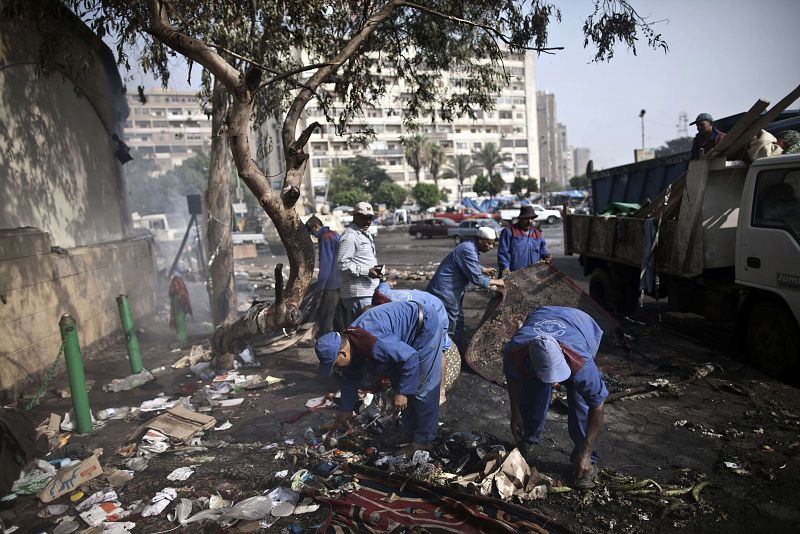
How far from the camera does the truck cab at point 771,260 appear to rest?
15.3 ft

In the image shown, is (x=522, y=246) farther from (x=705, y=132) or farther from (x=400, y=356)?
(x=400, y=356)

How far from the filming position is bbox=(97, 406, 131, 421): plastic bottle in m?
5.14

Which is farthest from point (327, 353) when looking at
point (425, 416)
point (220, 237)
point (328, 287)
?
point (220, 237)

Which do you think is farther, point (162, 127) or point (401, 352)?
point (162, 127)

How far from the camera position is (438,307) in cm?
437

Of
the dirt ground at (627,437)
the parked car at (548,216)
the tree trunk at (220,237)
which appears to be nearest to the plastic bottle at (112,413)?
the dirt ground at (627,437)

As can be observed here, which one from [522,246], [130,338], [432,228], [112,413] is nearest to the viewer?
[112,413]

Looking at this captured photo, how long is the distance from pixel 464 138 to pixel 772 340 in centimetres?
7370

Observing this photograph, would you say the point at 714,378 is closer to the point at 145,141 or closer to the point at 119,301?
the point at 119,301

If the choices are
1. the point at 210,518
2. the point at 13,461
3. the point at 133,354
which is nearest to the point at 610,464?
the point at 210,518

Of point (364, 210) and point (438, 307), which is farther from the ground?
point (364, 210)

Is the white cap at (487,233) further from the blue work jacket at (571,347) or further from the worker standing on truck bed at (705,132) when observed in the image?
the worker standing on truck bed at (705,132)

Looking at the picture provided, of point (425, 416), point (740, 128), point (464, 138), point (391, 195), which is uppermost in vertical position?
point (464, 138)

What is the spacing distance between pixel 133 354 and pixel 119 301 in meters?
0.72
